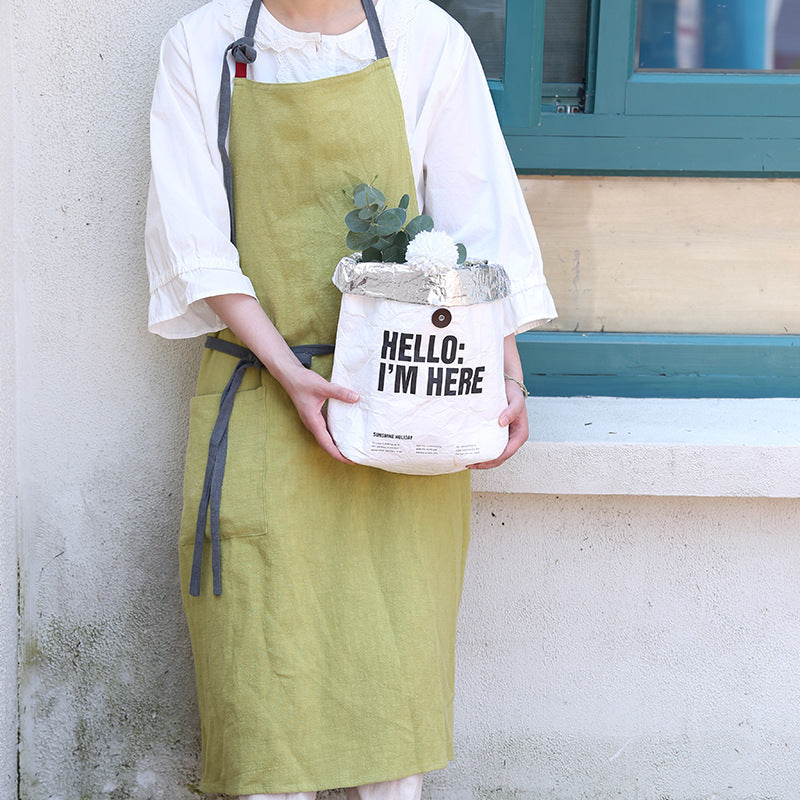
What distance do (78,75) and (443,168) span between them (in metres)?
0.74

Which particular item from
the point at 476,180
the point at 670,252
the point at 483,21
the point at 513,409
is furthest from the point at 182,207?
→ the point at 670,252

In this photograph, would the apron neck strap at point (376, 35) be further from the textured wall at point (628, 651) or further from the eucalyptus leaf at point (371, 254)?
the textured wall at point (628, 651)

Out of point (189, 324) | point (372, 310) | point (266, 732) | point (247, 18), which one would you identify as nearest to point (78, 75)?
point (247, 18)

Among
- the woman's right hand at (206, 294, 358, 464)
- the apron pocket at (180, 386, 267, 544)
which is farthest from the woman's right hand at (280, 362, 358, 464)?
the apron pocket at (180, 386, 267, 544)

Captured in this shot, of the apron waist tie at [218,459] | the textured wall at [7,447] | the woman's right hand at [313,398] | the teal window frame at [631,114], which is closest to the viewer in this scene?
the woman's right hand at [313,398]

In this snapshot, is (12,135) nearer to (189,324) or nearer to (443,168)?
(189,324)

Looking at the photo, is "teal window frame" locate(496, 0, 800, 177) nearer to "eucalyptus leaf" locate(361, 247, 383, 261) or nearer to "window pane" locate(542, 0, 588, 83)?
"window pane" locate(542, 0, 588, 83)

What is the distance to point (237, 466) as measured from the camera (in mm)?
1554

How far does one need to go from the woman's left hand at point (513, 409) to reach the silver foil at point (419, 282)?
0.21 m

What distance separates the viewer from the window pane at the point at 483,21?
6.49ft

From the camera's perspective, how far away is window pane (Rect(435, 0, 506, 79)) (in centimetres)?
198

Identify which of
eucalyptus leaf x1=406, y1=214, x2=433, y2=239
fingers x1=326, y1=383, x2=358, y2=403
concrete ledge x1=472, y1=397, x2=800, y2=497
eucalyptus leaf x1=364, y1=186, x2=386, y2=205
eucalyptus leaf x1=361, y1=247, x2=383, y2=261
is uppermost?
eucalyptus leaf x1=364, y1=186, x2=386, y2=205

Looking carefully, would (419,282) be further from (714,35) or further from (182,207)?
(714,35)

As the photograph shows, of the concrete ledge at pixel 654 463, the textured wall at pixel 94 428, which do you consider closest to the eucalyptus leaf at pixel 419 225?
the concrete ledge at pixel 654 463
